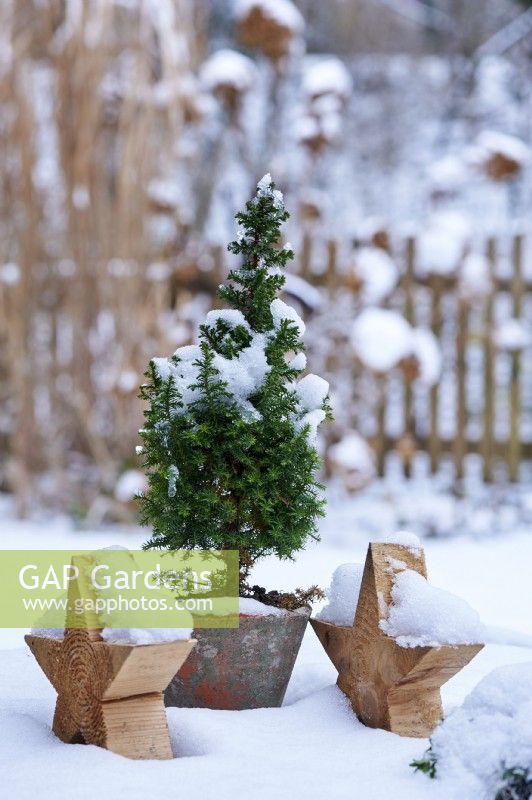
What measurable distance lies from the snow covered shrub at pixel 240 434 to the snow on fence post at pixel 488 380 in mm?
3902

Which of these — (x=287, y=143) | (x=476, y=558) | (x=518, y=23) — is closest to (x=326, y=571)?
(x=476, y=558)

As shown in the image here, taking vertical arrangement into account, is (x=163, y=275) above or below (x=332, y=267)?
below

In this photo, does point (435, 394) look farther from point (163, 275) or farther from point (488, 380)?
point (163, 275)

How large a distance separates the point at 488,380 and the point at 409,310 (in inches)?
25.7

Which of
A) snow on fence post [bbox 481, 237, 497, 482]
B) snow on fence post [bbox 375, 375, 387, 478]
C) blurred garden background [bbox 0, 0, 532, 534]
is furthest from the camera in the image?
snow on fence post [bbox 375, 375, 387, 478]

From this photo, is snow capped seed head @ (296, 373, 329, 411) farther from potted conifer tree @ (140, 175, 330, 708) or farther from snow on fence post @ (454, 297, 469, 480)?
snow on fence post @ (454, 297, 469, 480)

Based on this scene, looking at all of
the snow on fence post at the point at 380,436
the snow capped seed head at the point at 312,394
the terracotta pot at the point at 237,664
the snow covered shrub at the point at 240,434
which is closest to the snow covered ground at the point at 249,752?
the terracotta pot at the point at 237,664

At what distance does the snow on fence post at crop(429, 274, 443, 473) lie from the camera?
5.79 m

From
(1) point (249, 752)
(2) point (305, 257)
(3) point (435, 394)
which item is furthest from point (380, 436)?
(1) point (249, 752)

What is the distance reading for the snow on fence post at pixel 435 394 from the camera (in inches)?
228

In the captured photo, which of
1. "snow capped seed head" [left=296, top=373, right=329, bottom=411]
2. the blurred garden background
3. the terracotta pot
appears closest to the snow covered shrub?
"snow capped seed head" [left=296, top=373, right=329, bottom=411]

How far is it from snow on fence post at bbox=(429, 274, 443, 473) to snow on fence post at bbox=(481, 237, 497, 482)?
0.28m

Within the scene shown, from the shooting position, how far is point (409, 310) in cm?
584

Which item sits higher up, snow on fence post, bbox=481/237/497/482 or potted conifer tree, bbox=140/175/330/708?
snow on fence post, bbox=481/237/497/482
